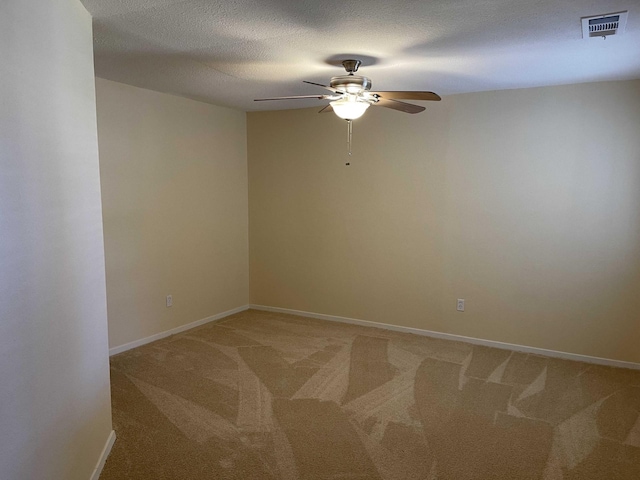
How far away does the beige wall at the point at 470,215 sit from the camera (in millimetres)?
3945

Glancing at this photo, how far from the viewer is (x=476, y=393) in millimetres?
3471

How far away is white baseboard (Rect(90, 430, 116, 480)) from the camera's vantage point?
7.79 feet

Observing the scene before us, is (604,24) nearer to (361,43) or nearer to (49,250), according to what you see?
(361,43)

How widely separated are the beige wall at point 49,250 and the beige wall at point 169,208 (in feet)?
5.76

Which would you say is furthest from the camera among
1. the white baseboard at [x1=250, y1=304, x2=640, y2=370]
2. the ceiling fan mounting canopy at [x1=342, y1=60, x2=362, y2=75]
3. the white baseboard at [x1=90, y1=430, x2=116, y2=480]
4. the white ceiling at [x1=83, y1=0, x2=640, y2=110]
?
the white baseboard at [x1=250, y1=304, x2=640, y2=370]

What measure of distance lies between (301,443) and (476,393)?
1.47 m

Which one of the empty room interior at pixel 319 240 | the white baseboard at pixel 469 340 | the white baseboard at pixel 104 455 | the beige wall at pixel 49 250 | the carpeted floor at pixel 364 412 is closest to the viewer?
the beige wall at pixel 49 250

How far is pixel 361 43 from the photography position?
2.81 metres

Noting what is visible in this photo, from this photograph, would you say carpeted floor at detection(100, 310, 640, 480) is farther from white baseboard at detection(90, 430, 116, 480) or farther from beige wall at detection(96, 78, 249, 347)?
beige wall at detection(96, 78, 249, 347)

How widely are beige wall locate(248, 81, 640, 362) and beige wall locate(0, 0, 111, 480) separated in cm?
301

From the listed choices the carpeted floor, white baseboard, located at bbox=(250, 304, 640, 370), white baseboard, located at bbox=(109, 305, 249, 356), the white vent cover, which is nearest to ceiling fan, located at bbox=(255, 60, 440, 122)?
the white vent cover

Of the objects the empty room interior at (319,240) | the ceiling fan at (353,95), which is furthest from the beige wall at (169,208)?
the ceiling fan at (353,95)

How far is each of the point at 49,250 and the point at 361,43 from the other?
206cm

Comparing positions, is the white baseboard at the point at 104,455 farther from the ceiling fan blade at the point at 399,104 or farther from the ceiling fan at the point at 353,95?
the ceiling fan blade at the point at 399,104
